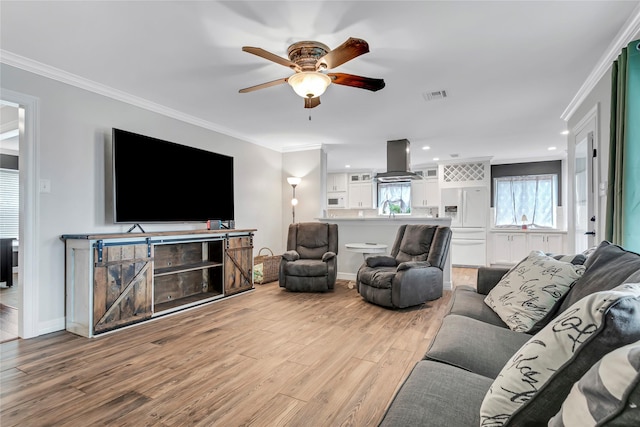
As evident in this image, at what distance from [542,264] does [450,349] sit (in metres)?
1.00

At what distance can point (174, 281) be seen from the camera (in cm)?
418

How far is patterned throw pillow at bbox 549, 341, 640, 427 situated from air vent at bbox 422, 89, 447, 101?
136 inches

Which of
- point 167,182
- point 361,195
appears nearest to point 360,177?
point 361,195

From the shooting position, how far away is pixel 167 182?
3941 millimetres

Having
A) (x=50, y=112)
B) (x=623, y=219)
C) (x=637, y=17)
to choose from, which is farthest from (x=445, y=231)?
(x=50, y=112)

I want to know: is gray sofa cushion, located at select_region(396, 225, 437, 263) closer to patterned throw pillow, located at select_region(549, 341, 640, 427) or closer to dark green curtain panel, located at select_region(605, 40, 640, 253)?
dark green curtain panel, located at select_region(605, 40, 640, 253)

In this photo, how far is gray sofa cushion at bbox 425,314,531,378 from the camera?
4.35 feet

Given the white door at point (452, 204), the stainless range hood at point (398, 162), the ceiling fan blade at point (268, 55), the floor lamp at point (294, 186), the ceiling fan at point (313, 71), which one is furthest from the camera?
the white door at point (452, 204)

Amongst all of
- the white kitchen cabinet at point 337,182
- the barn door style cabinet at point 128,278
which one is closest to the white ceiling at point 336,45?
the barn door style cabinet at point 128,278

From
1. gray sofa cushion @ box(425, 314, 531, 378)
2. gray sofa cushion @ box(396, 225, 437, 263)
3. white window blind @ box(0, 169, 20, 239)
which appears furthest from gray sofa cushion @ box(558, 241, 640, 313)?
white window blind @ box(0, 169, 20, 239)

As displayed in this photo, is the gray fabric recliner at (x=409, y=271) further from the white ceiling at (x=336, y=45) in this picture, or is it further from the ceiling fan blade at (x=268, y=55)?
the ceiling fan blade at (x=268, y=55)

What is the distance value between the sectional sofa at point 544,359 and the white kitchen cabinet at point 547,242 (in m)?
5.75

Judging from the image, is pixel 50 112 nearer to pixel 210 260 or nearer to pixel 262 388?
pixel 210 260

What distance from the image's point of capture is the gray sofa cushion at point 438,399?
0.94 meters
